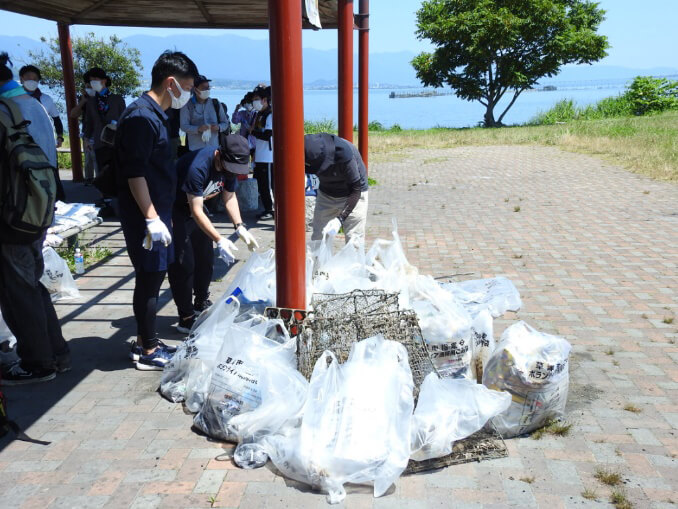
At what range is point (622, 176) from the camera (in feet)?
41.4

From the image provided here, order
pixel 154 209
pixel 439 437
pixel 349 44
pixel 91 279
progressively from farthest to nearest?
pixel 349 44 < pixel 91 279 < pixel 154 209 < pixel 439 437

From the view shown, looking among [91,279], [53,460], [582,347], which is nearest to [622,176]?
[582,347]

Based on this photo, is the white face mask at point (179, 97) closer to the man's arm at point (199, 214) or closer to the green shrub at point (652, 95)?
the man's arm at point (199, 214)

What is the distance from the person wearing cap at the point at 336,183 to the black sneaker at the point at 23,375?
6.95 ft

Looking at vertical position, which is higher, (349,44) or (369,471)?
(349,44)

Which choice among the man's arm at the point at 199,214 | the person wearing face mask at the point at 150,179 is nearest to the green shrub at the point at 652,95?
the man's arm at the point at 199,214

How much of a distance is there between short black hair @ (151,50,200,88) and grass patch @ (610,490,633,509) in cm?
311

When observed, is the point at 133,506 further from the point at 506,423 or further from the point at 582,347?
the point at 582,347

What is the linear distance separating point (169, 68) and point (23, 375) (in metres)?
2.02

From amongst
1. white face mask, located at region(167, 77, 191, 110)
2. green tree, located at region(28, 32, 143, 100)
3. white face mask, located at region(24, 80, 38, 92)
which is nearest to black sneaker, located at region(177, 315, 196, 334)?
white face mask, located at region(167, 77, 191, 110)

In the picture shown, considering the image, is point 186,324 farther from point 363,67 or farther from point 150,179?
point 363,67

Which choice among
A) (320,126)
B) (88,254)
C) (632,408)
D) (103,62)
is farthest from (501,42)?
(632,408)

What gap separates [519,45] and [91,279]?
31973 millimetres

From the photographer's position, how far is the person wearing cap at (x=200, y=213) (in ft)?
13.1
